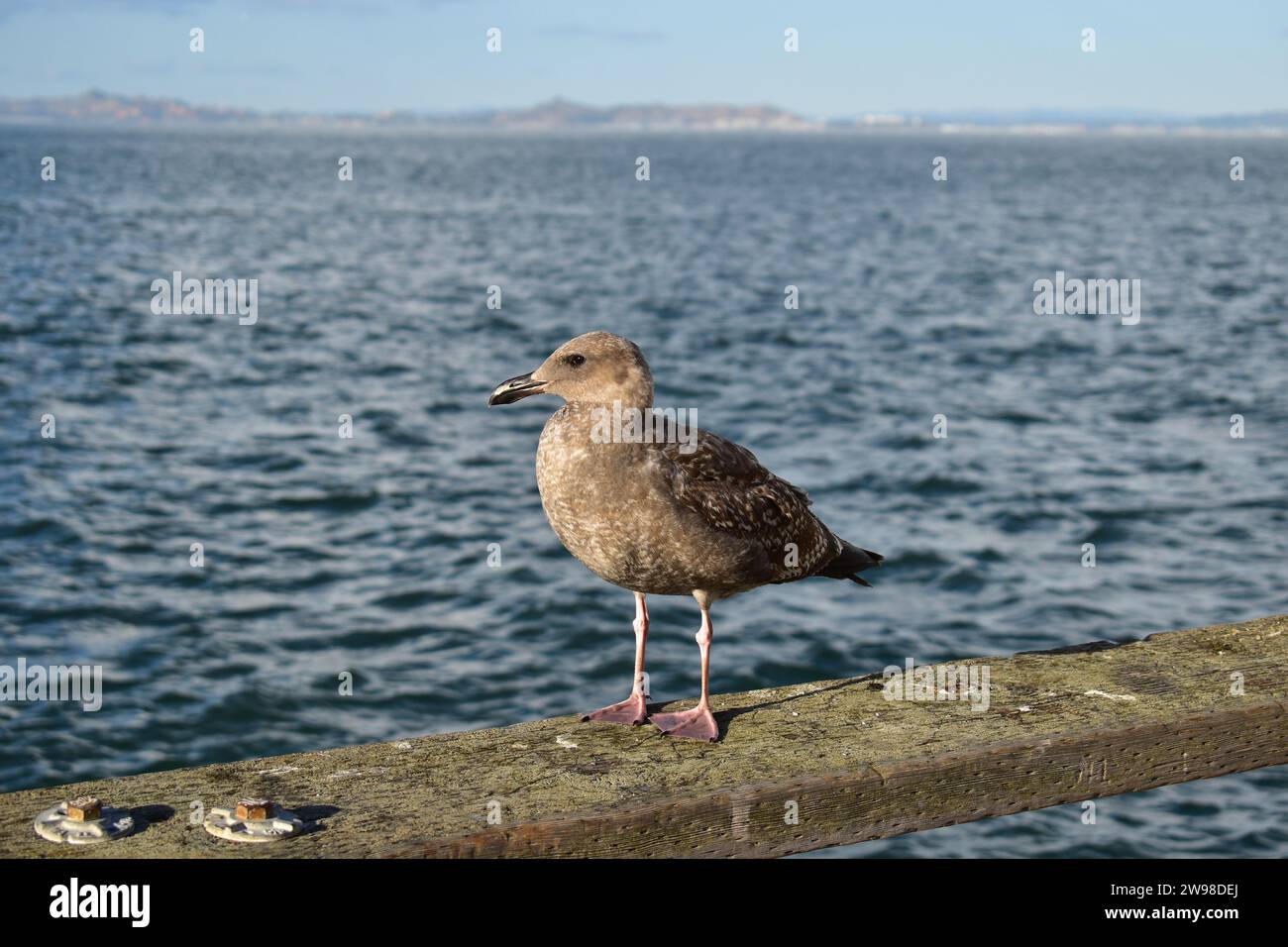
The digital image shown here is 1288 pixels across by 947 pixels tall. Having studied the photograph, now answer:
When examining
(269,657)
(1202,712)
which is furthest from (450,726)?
(1202,712)

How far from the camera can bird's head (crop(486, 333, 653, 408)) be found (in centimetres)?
515

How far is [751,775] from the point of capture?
4242 millimetres

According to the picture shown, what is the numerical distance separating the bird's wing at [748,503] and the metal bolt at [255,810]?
2.14 m

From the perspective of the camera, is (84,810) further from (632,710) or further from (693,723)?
(632,710)

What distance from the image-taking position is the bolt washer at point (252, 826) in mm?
3717

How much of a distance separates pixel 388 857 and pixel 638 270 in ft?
164

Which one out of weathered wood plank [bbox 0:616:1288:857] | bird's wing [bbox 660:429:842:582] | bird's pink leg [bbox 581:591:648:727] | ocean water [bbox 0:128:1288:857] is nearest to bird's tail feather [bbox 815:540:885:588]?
bird's wing [bbox 660:429:842:582]

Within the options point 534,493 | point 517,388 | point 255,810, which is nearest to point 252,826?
point 255,810

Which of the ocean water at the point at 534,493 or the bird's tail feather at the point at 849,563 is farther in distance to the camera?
the ocean water at the point at 534,493

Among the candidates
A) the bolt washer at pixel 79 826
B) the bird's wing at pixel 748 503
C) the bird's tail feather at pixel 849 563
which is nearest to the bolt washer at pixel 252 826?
the bolt washer at pixel 79 826

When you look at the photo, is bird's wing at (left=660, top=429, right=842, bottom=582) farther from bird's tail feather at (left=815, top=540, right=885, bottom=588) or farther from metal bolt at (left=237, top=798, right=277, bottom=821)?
metal bolt at (left=237, top=798, right=277, bottom=821)

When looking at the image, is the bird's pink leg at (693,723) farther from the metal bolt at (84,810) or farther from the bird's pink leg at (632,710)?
the metal bolt at (84,810)

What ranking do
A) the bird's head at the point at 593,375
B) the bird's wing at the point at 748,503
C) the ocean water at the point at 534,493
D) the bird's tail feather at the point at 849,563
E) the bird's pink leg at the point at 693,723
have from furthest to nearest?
the ocean water at the point at 534,493 < the bird's tail feather at the point at 849,563 < the bird's wing at the point at 748,503 < the bird's head at the point at 593,375 < the bird's pink leg at the point at 693,723
